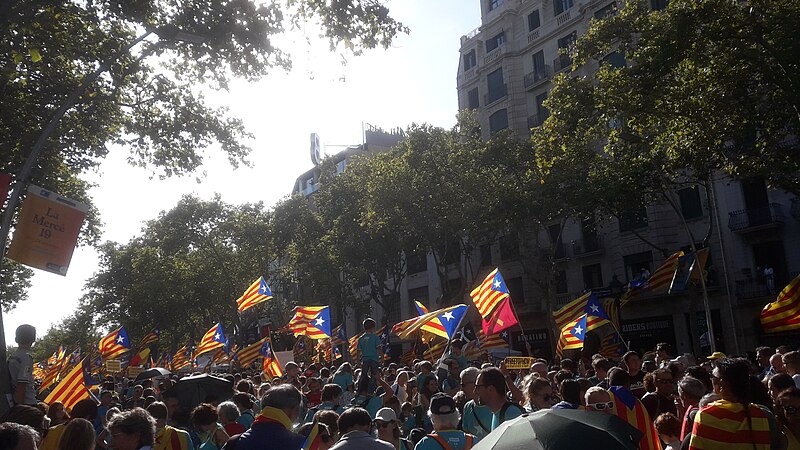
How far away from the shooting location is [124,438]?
451cm

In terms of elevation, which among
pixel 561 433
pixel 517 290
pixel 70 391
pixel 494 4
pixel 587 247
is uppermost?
pixel 494 4

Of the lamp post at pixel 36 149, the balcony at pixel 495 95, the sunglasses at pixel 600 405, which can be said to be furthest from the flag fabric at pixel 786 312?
the balcony at pixel 495 95

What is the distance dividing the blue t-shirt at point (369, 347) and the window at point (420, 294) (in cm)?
3194

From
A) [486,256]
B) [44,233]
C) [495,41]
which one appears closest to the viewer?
[44,233]

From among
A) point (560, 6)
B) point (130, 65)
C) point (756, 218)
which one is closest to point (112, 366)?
point (130, 65)

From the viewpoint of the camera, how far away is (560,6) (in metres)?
37.5

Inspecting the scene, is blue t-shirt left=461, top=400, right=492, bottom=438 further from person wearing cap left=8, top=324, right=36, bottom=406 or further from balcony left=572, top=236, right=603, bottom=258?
balcony left=572, top=236, right=603, bottom=258

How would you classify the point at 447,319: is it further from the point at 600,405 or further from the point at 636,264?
the point at 636,264

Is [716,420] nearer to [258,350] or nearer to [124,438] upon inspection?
[124,438]

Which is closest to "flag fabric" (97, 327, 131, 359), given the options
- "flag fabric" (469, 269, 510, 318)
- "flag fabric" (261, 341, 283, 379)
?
"flag fabric" (261, 341, 283, 379)

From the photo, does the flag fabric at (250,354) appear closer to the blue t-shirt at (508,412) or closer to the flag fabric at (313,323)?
the flag fabric at (313,323)

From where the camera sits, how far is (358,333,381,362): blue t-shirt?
1226 centimetres

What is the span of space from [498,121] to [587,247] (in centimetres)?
1023

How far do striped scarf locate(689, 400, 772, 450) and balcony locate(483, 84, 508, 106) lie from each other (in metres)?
36.6
